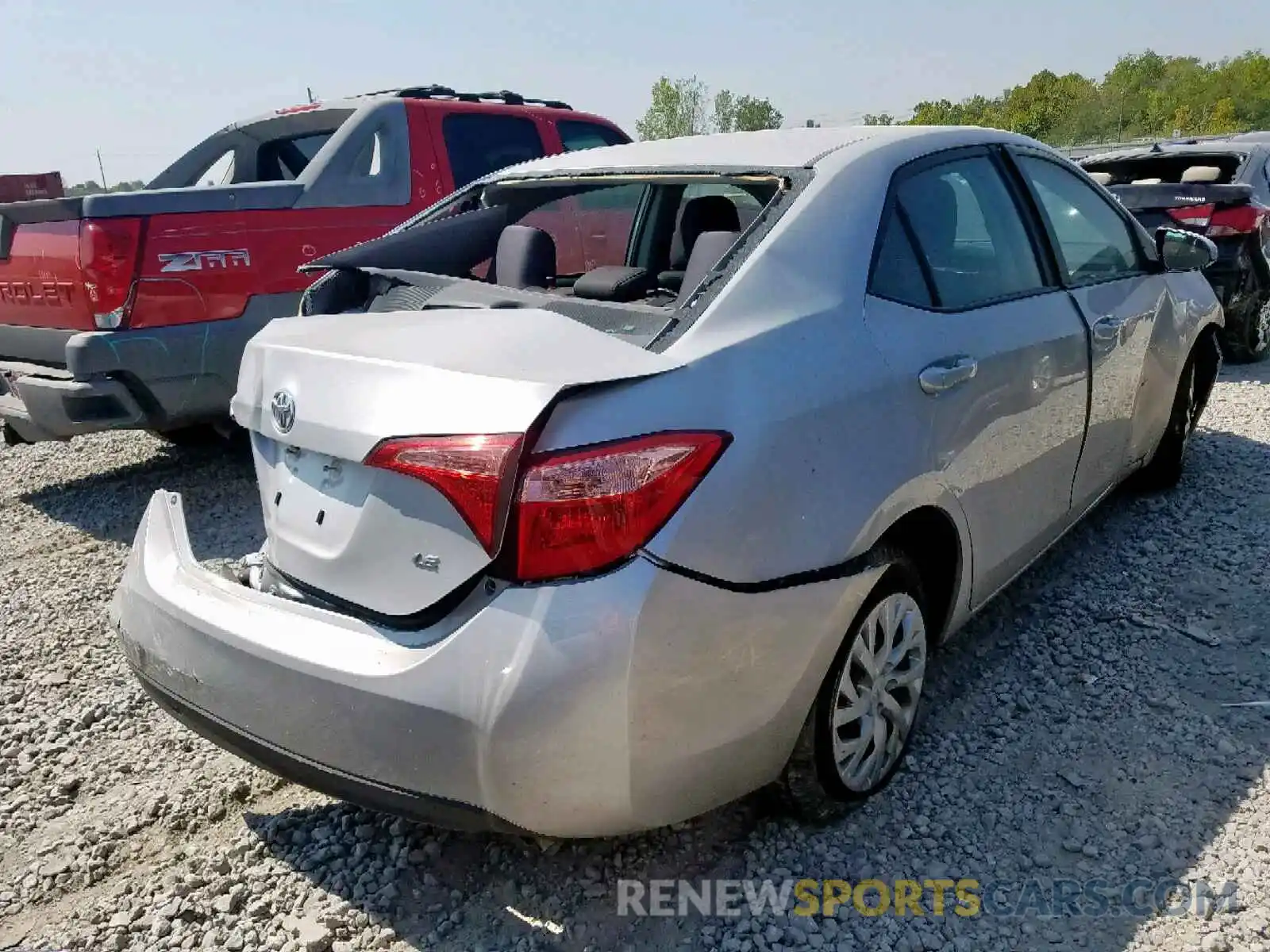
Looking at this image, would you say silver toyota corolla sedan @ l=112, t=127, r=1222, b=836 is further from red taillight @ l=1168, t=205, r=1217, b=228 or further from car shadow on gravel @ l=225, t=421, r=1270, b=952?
red taillight @ l=1168, t=205, r=1217, b=228

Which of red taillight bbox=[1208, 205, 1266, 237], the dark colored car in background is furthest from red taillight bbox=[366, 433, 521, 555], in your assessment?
red taillight bbox=[1208, 205, 1266, 237]

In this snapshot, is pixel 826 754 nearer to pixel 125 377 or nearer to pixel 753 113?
pixel 125 377

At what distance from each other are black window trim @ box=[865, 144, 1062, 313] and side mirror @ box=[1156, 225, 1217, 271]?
1003mm

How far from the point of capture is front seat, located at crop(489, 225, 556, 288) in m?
3.16

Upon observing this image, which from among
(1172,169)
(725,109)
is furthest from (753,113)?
(1172,169)

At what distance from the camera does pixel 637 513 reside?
1768mm

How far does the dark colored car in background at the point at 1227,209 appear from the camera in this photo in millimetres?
6922

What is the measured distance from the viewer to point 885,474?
7.29 ft

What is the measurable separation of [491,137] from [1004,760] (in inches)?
194

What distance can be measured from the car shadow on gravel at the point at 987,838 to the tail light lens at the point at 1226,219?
15.4 feet

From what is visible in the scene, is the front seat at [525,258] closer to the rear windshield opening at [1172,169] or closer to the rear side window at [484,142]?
the rear side window at [484,142]

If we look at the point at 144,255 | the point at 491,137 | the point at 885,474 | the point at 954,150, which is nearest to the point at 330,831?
the point at 885,474

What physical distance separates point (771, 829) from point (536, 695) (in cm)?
96

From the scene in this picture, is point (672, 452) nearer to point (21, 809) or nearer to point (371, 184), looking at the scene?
point (21, 809)
